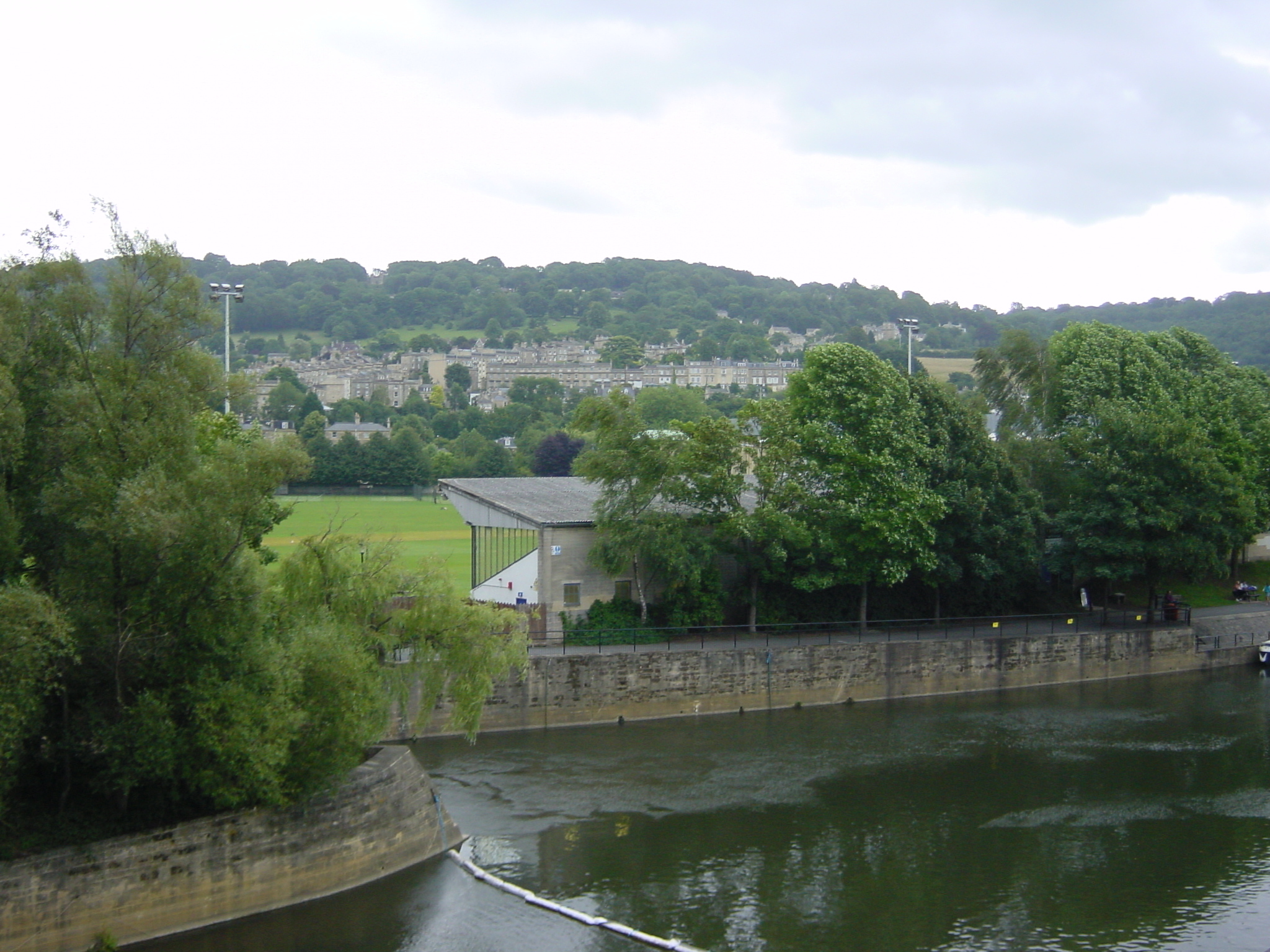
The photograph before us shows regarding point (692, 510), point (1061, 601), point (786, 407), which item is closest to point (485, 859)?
point (692, 510)

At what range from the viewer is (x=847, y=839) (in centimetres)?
2898

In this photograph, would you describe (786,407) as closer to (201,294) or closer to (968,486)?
(968,486)

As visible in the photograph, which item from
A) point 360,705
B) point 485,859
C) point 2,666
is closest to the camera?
point 2,666

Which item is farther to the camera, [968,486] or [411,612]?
[968,486]

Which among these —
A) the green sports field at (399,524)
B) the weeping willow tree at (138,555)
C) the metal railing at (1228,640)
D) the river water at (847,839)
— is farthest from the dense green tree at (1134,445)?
the weeping willow tree at (138,555)

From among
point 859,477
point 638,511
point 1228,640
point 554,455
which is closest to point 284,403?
point 554,455

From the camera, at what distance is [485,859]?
87.8ft

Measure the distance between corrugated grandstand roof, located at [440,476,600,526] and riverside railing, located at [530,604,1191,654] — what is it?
4211mm

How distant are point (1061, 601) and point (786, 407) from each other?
17.6 m

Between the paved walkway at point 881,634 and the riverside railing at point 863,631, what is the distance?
3 centimetres

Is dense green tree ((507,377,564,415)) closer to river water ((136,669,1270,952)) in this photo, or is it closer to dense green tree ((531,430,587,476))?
dense green tree ((531,430,587,476))

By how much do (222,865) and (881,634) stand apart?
96.0 ft

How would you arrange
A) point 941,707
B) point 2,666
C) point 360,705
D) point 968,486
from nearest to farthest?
point 2,666
point 360,705
point 941,707
point 968,486

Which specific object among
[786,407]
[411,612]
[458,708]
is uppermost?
[786,407]
